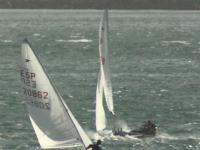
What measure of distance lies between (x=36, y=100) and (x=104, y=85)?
19.2 m

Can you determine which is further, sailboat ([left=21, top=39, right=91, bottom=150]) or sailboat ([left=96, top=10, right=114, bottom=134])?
sailboat ([left=96, top=10, right=114, bottom=134])

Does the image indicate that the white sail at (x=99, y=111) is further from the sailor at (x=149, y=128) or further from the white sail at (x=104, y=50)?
the sailor at (x=149, y=128)

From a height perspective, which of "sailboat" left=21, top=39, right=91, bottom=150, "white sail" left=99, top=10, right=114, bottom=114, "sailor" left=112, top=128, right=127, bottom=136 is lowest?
"sailor" left=112, top=128, right=127, bottom=136

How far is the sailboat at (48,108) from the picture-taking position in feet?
145

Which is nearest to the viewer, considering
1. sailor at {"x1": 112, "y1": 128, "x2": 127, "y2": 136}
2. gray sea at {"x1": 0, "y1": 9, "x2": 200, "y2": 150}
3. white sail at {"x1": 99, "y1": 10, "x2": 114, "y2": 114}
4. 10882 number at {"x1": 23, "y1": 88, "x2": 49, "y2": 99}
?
10882 number at {"x1": 23, "y1": 88, "x2": 49, "y2": 99}

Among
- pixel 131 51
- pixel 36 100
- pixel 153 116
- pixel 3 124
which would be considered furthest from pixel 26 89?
pixel 131 51

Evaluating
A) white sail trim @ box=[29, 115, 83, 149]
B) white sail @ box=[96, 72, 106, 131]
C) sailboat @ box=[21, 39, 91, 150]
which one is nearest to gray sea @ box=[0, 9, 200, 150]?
white sail @ box=[96, 72, 106, 131]

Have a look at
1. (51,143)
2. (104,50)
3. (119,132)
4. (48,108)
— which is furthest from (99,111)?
(48,108)

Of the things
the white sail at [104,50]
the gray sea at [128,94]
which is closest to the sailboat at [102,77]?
the white sail at [104,50]

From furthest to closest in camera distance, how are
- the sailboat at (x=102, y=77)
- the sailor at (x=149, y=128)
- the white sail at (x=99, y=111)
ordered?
the sailor at (x=149, y=128), the sailboat at (x=102, y=77), the white sail at (x=99, y=111)

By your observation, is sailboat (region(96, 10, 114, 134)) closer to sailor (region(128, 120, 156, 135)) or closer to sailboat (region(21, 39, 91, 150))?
sailor (region(128, 120, 156, 135))

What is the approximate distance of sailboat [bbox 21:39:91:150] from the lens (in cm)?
4425

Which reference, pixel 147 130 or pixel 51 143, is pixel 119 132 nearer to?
pixel 147 130

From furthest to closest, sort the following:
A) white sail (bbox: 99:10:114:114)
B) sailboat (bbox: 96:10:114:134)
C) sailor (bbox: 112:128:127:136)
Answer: sailor (bbox: 112:128:127:136), white sail (bbox: 99:10:114:114), sailboat (bbox: 96:10:114:134)
